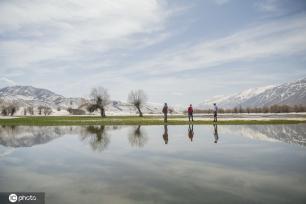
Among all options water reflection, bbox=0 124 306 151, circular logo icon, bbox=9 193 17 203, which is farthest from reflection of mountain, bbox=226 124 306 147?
circular logo icon, bbox=9 193 17 203

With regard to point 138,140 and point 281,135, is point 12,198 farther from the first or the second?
point 281,135

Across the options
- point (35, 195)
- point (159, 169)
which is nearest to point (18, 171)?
point (35, 195)

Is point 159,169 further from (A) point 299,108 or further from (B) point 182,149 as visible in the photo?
(A) point 299,108

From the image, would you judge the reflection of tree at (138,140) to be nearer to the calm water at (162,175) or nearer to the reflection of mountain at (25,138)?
the calm water at (162,175)

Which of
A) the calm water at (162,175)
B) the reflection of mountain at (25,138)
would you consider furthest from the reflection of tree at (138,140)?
the reflection of mountain at (25,138)

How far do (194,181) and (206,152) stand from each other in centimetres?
632

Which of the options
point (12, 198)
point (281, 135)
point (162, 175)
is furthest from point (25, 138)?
point (281, 135)

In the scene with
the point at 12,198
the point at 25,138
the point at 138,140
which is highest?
the point at 25,138

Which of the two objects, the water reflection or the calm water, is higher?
the water reflection

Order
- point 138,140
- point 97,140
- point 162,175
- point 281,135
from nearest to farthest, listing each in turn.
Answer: point 162,175 → point 138,140 → point 97,140 → point 281,135

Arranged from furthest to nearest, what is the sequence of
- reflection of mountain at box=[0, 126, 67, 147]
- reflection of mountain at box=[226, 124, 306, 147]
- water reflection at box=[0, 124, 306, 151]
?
1. reflection of mountain at box=[0, 126, 67, 147]
2. water reflection at box=[0, 124, 306, 151]
3. reflection of mountain at box=[226, 124, 306, 147]

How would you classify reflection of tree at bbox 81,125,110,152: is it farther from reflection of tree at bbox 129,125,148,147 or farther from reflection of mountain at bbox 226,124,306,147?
reflection of mountain at bbox 226,124,306,147

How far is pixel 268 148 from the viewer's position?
57.5 ft

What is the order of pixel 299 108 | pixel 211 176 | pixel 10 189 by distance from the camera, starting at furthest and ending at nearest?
pixel 299 108 < pixel 211 176 < pixel 10 189
